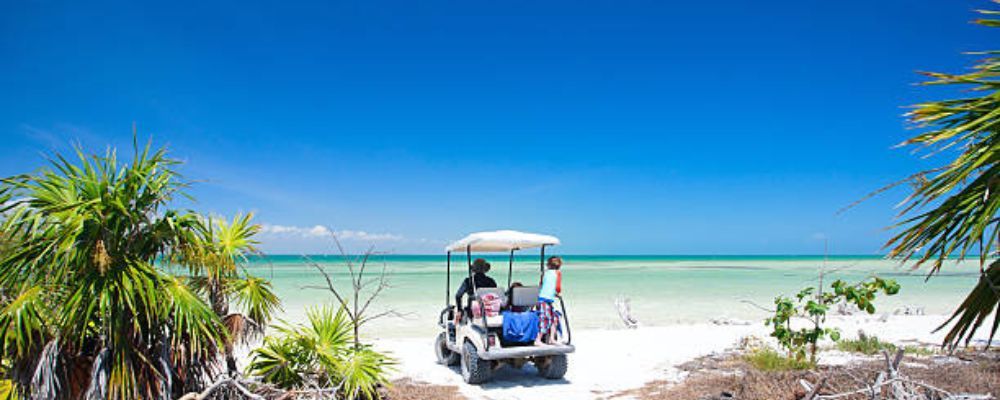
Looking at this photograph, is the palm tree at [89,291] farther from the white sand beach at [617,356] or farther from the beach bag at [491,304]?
the beach bag at [491,304]

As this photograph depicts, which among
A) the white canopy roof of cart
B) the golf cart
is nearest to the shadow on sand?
the golf cart

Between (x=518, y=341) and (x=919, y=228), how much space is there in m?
5.35

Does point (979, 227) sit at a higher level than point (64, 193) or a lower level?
lower

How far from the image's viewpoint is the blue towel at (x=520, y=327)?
7301 mm

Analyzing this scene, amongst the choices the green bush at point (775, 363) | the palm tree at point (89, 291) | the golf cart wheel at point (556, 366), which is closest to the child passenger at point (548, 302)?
the golf cart wheel at point (556, 366)

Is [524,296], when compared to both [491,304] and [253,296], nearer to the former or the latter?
[491,304]

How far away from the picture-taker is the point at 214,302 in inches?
192

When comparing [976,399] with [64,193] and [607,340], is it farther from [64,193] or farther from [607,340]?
[607,340]

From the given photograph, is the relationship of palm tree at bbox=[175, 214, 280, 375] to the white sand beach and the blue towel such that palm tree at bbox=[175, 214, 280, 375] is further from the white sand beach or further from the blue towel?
the blue towel

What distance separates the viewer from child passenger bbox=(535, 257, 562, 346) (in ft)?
24.8

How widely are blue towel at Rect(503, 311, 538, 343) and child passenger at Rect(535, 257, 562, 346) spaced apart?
14 centimetres

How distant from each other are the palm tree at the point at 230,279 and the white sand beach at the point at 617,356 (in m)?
1.66

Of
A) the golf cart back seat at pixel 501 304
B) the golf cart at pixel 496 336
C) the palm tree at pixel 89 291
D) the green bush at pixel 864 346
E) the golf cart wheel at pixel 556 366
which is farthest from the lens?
the green bush at pixel 864 346

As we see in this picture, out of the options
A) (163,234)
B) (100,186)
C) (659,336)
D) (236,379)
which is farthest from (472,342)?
(659,336)
